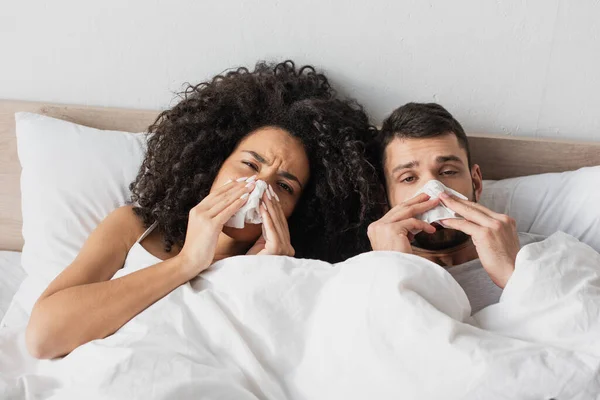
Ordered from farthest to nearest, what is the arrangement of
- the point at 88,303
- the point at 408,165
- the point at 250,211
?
the point at 408,165, the point at 250,211, the point at 88,303

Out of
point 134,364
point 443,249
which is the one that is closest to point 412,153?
point 443,249

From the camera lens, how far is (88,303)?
1504 millimetres

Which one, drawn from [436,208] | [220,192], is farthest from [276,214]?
[436,208]

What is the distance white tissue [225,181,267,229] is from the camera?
5.23 ft

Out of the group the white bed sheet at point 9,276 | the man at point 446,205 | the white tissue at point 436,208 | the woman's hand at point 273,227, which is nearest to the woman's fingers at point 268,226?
the woman's hand at point 273,227

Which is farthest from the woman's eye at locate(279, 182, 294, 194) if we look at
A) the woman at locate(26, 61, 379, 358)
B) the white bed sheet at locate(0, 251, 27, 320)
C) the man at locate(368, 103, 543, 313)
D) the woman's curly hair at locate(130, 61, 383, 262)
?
the white bed sheet at locate(0, 251, 27, 320)

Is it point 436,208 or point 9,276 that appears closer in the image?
point 436,208

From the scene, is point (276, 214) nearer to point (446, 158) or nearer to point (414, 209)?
point (414, 209)

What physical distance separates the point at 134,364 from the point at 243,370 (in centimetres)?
22

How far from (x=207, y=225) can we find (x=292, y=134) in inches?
15.0

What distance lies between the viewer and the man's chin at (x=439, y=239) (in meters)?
1.71

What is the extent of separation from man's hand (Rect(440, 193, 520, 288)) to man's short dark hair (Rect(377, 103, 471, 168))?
0.79ft

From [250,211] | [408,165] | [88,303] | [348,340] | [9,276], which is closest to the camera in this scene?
[348,340]

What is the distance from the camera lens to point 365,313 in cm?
134
